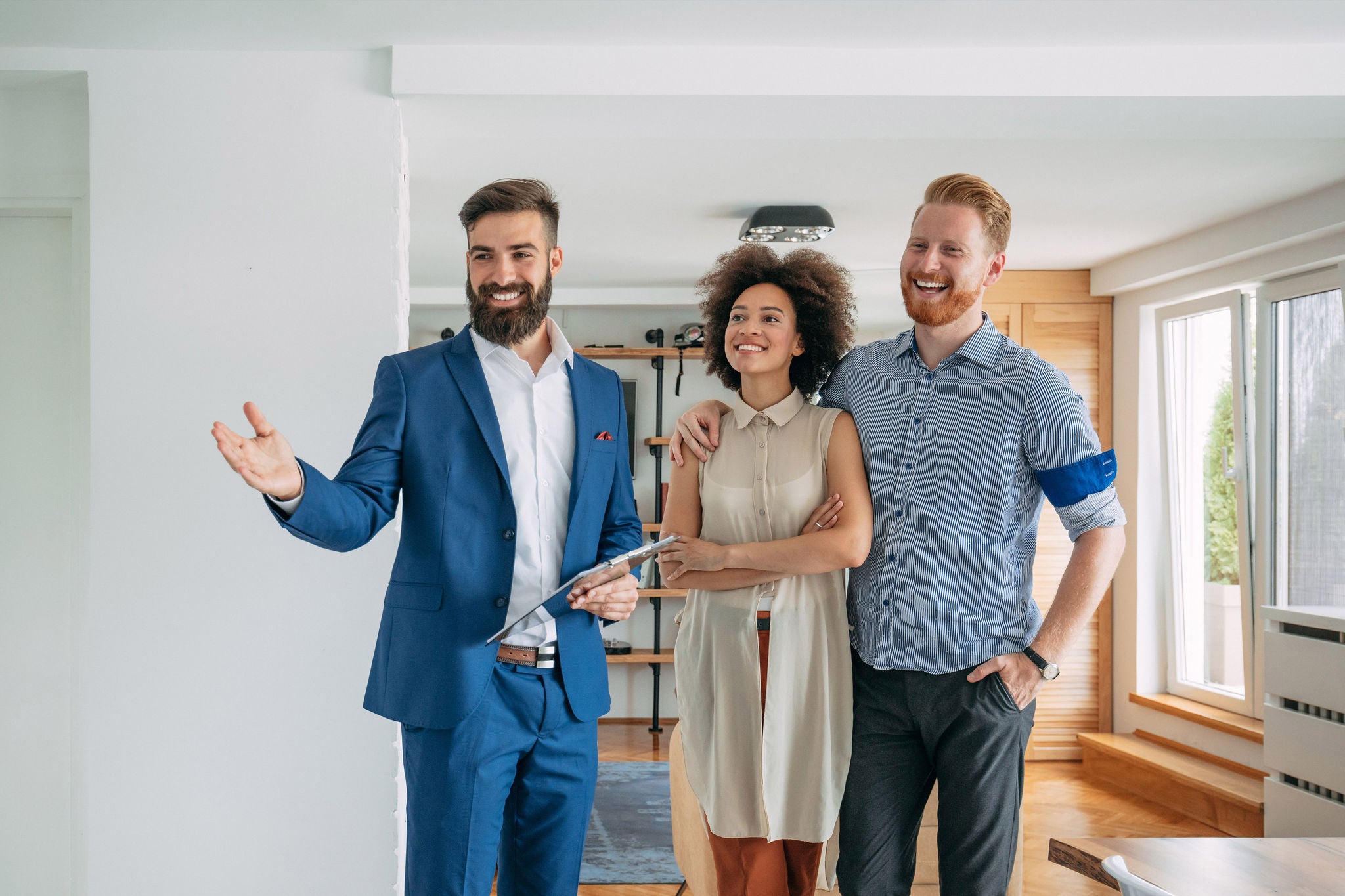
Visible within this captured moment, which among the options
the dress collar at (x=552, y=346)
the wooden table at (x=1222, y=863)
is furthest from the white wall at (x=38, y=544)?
the wooden table at (x=1222, y=863)

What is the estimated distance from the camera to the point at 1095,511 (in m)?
1.80

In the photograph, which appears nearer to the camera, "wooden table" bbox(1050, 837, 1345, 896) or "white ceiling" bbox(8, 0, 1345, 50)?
"wooden table" bbox(1050, 837, 1345, 896)

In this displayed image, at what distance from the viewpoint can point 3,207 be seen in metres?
3.13

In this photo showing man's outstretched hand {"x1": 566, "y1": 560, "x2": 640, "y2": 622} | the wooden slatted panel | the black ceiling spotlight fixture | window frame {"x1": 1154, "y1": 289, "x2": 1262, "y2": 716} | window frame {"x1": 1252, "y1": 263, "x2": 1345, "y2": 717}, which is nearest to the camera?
man's outstretched hand {"x1": 566, "y1": 560, "x2": 640, "y2": 622}

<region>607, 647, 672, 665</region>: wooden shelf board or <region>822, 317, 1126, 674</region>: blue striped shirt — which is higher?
<region>822, 317, 1126, 674</region>: blue striped shirt

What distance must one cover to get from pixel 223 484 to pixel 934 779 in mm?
2124

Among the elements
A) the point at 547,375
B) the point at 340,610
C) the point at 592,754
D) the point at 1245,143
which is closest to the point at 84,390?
the point at 340,610

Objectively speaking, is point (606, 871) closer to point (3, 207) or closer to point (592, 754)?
point (592, 754)

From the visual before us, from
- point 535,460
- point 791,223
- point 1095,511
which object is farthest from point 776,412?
point 791,223

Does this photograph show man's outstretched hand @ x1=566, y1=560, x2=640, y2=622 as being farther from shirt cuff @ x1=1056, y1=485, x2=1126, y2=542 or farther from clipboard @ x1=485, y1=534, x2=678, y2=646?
shirt cuff @ x1=1056, y1=485, x2=1126, y2=542

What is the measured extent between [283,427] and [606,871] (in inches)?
92.6

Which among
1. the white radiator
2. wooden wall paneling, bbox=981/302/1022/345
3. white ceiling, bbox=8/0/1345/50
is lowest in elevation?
the white radiator

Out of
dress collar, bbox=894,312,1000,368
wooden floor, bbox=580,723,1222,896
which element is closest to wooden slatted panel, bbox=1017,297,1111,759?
wooden floor, bbox=580,723,1222,896

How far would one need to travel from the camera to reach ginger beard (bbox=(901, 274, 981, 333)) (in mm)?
1852
